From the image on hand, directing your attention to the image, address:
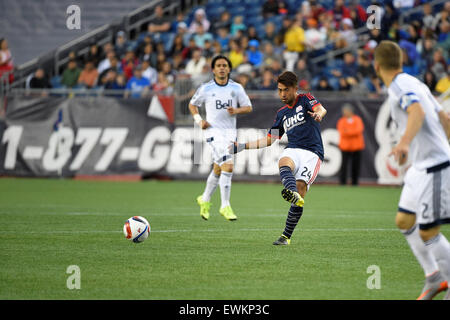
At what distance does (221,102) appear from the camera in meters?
14.3

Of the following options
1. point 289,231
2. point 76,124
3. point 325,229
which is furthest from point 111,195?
A: point 289,231

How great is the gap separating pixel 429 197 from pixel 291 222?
13.1 ft

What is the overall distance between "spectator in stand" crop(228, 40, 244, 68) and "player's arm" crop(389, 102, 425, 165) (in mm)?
18418

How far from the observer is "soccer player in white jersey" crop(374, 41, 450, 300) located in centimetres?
635

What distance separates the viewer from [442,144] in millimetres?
6512

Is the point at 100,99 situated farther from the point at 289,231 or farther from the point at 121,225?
the point at 289,231

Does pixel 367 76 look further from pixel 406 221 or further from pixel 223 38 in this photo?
pixel 406 221

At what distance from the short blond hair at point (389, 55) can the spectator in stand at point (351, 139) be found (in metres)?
15.2

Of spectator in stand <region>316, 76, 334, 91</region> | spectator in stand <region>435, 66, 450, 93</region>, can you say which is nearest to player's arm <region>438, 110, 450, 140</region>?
spectator in stand <region>435, 66, 450, 93</region>

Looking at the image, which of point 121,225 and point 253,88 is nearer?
point 121,225

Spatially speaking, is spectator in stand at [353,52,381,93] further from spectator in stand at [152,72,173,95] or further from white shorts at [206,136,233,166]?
Result: white shorts at [206,136,233,166]

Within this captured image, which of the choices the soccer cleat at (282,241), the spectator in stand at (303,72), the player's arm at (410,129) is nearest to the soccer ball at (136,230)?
the soccer cleat at (282,241)

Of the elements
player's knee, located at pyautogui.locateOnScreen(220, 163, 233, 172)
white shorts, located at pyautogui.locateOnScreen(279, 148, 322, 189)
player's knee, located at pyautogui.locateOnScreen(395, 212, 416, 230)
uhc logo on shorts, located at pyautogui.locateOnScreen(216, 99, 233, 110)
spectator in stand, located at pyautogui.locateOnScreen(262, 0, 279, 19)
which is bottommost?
player's knee, located at pyautogui.locateOnScreen(395, 212, 416, 230)

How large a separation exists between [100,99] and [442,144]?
1832 cm
